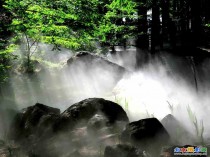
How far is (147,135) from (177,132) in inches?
39.2

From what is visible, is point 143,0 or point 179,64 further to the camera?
point 143,0

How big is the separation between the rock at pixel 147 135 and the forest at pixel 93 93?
0.02 m

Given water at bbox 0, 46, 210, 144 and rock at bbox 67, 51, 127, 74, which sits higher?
rock at bbox 67, 51, 127, 74

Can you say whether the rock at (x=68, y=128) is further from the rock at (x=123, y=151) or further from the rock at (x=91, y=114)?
the rock at (x=123, y=151)

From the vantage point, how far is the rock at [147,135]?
678cm

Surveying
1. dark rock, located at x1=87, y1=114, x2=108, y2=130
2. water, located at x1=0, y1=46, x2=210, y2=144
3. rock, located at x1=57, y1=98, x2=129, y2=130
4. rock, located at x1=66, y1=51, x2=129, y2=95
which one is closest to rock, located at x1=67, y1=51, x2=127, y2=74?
rock, located at x1=66, y1=51, x2=129, y2=95

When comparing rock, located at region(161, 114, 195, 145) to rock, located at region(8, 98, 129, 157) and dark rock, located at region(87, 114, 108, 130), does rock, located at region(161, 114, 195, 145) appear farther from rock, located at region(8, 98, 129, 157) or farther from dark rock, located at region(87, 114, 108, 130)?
dark rock, located at region(87, 114, 108, 130)

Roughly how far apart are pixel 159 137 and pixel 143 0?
12.4 m

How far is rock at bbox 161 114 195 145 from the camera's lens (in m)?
7.23

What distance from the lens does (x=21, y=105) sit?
510 inches

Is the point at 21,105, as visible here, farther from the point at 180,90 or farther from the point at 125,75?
the point at 180,90

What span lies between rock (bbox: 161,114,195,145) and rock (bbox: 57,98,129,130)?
1324 mm

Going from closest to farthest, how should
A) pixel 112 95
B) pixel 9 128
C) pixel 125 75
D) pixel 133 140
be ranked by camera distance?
pixel 133 140, pixel 9 128, pixel 112 95, pixel 125 75

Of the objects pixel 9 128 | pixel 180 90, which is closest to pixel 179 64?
pixel 180 90
